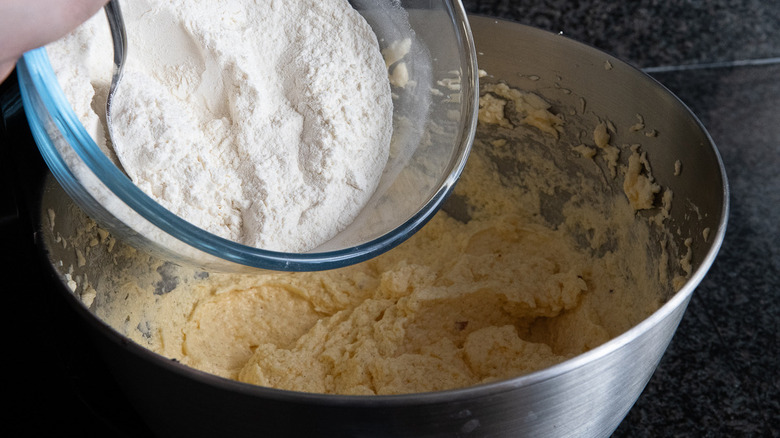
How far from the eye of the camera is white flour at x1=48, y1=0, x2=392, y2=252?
2.18ft

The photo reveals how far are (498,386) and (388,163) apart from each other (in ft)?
1.14

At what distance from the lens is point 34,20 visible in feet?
1.59

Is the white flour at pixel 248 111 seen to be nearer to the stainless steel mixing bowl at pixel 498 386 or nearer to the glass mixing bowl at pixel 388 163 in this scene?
the glass mixing bowl at pixel 388 163

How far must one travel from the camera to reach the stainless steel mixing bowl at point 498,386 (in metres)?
0.55

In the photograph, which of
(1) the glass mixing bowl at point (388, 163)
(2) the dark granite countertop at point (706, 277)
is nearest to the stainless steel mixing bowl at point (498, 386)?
(1) the glass mixing bowl at point (388, 163)

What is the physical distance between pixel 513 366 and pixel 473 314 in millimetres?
122

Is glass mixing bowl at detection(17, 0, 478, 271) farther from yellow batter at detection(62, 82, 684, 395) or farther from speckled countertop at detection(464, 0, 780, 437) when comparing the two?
speckled countertop at detection(464, 0, 780, 437)

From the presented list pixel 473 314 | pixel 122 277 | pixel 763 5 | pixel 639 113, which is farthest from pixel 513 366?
pixel 763 5

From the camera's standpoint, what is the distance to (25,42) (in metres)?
0.50

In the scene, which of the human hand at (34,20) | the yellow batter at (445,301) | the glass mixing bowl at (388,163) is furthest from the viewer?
the yellow batter at (445,301)

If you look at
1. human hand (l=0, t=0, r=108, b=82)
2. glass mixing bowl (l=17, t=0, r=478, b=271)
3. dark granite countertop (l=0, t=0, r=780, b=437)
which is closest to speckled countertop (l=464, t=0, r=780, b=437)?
dark granite countertop (l=0, t=0, r=780, b=437)

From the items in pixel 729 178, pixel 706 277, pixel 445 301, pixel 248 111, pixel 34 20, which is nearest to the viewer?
pixel 34 20

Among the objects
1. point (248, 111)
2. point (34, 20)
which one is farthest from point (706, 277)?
point (34, 20)

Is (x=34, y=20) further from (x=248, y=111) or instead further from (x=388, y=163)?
(x=388, y=163)
